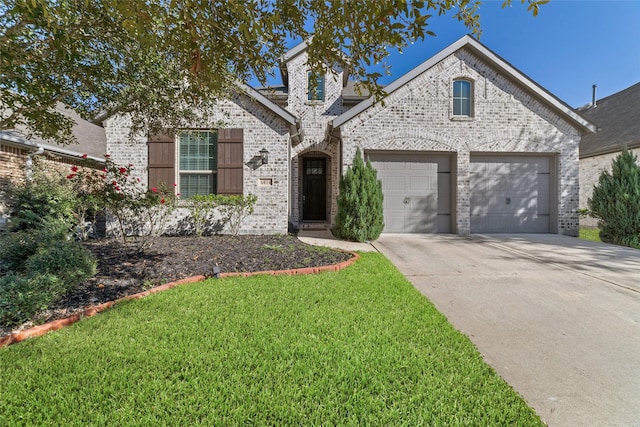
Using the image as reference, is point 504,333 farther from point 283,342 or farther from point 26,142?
point 26,142

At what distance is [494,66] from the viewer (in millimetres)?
8477

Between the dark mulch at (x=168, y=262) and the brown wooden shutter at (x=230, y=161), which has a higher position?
the brown wooden shutter at (x=230, y=161)

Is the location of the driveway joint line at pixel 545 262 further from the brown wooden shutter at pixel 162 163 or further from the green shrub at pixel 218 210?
the brown wooden shutter at pixel 162 163

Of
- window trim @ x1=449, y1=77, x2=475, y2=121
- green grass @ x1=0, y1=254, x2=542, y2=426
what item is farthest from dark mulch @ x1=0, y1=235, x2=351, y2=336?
window trim @ x1=449, y1=77, x2=475, y2=121

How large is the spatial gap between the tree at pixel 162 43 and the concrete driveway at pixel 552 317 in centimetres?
258

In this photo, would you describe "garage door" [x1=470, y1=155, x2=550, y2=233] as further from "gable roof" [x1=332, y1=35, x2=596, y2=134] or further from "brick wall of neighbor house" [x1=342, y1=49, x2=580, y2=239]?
"gable roof" [x1=332, y1=35, x2=596, y2=134]

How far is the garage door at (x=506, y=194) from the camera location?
28.7 feet

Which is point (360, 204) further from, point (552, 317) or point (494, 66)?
point (494, 66)

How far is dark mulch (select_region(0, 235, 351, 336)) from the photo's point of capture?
3.47 meters

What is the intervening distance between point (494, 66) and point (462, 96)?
1.24 metres

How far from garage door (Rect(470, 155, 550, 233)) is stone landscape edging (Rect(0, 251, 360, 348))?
546 centimetres

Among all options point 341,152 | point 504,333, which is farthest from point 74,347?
point 341,152

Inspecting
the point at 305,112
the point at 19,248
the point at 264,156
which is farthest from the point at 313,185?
the point at 19,248

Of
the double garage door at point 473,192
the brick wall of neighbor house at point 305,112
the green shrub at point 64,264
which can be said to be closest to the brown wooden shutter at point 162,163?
the brick wall of neighbor house at point 305,112
